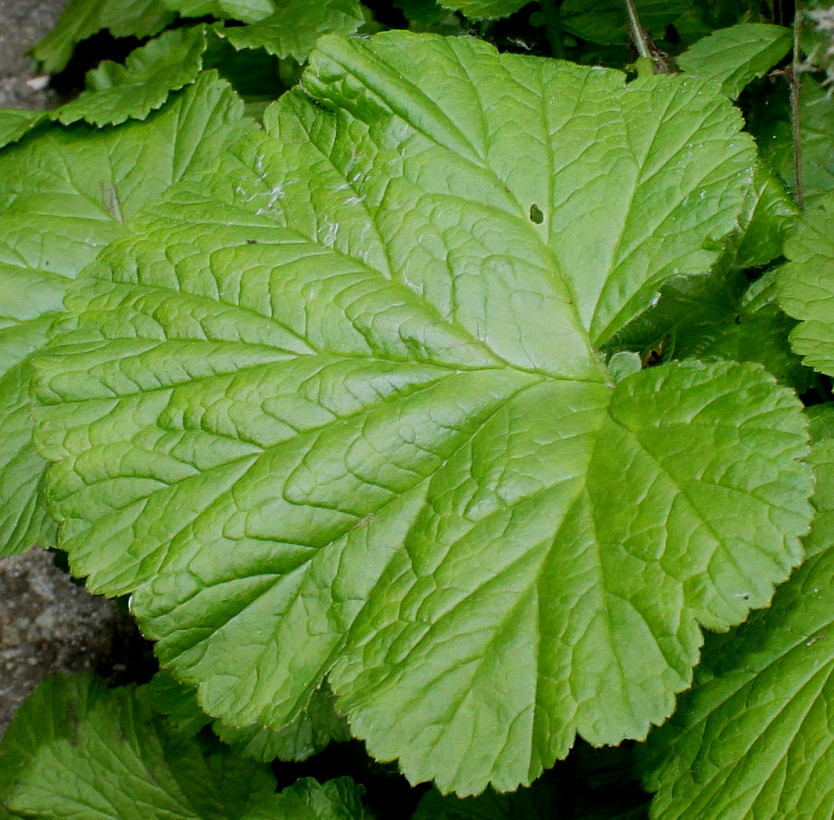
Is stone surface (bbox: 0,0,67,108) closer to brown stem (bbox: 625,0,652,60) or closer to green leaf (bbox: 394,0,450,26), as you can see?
green leaf (bbox: 394,0,450,26)

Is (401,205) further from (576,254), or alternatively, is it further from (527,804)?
(527,804)

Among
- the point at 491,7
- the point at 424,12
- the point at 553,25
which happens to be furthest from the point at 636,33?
the point at 424,12

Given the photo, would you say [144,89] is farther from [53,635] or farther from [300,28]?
[53,635]

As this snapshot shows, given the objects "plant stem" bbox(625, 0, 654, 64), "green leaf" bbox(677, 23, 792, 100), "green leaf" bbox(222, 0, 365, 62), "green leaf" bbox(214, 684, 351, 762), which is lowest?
"green leaf" bbox(214, 684, 351, 762)

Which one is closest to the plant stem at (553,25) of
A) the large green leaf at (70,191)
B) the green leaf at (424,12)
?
the green leaf at (424,12)

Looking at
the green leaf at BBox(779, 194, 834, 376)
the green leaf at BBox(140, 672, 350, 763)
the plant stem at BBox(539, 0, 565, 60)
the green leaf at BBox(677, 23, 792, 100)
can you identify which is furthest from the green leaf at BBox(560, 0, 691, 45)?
the green leaf at BBox(140, 672, 350, 763)

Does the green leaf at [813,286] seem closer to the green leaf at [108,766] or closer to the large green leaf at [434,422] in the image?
the large green leaf at [434,422]
